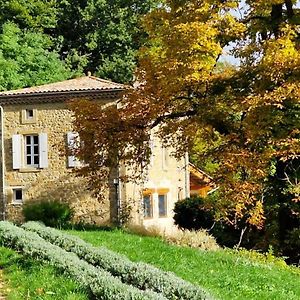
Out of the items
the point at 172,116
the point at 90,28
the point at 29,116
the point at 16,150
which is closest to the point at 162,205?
the point at 16,150

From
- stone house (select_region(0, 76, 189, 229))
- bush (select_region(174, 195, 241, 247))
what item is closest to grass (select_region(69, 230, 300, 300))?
bush (select_region(174, 195, 241, 247))

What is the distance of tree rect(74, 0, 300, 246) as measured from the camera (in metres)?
16.6

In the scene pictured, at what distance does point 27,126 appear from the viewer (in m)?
27.8

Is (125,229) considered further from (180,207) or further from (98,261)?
(98,261)

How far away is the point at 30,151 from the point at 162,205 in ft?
21.7

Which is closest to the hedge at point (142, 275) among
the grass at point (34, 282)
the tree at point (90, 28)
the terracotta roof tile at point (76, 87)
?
the grass at point (34, 282)

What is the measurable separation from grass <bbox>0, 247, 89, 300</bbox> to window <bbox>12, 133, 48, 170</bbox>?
15.1 m

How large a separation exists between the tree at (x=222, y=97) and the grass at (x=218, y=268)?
2.35m

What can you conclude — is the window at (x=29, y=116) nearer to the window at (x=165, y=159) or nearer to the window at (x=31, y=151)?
the window at (x=31, y=151)

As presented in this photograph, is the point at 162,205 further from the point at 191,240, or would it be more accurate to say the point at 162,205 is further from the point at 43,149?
the point at 191,240

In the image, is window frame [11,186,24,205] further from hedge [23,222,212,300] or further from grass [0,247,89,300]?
hedge [23,222,212,300]

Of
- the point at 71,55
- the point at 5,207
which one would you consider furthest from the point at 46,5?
the point at 5,207

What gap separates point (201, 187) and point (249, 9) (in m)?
18.0

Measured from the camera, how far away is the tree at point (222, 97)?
1658 cm
